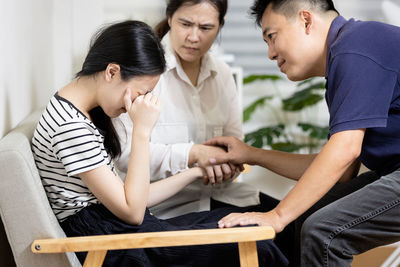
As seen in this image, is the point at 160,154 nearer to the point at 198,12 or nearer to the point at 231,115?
the point at 231,115

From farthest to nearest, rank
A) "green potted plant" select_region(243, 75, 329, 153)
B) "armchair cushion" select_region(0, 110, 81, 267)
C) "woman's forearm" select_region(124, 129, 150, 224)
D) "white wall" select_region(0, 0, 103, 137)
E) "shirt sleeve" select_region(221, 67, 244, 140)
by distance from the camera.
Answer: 1. "green potted plant" select_region(243, 75, 329, 153)
2. "shirt sleeve" select_region(221, 67, 244, 140)
3. "white wall" select_region(0, 0, 103, 137)
4. "woman's forearm" select_region(124, 129, 150, 224)
5. "armchair cushion" select_region(0, 110, 81, 267)

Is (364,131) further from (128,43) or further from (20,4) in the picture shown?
(20,4)

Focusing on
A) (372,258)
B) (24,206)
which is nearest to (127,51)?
(24,206)

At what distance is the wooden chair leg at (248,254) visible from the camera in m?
1.27

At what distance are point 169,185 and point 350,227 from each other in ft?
2.11

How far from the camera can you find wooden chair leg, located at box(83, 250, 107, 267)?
48.9 inches

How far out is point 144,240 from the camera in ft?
3.99

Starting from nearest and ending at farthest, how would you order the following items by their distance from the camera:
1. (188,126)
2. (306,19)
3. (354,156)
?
(354,156) → (306,19) → (188,126)

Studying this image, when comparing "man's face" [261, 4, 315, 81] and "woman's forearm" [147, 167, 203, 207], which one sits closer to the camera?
"man's face" [261, 4, 315, 81]

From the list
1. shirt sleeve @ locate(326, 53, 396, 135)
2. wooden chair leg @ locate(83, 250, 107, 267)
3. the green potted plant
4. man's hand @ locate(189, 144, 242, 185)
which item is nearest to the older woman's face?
man's hand @ locate(189, 144, 242, 185)

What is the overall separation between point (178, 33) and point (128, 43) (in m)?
0.55

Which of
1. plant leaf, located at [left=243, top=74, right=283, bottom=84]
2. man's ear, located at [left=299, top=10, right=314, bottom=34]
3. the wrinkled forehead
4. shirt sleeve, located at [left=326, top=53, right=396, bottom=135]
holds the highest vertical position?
man's ear, located at [left=299, top=10, right=314, bottom=34]

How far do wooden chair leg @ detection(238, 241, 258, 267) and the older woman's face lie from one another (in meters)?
0.86

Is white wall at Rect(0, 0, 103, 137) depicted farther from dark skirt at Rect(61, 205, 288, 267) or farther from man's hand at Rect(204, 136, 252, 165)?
man's hand at Rect(204, 136, 252, 165)
